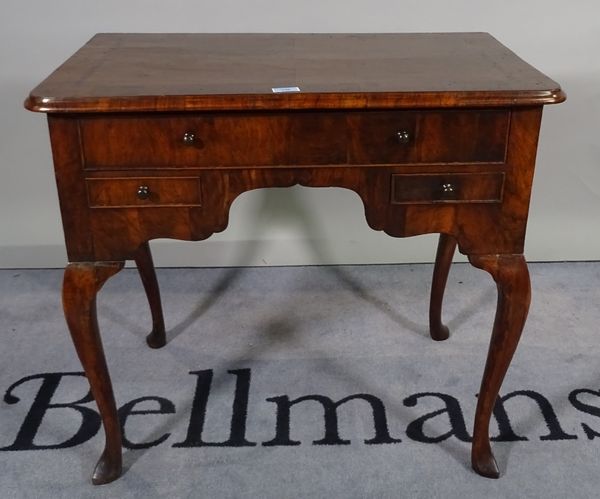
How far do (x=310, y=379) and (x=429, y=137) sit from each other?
0.72 metres

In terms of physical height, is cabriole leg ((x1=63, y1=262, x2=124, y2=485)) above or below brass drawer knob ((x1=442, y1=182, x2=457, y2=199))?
below

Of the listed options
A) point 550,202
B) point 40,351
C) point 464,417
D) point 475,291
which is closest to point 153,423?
point 40,351

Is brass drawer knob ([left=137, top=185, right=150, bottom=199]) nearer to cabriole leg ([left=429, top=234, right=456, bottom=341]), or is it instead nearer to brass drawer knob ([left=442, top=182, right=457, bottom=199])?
brass drawer knob ([left=442, top=182, right=457, bottom=199])

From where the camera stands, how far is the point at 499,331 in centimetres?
136

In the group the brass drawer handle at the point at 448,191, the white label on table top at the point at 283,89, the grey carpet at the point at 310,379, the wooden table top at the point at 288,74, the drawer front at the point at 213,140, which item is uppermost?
the white label on table top at the point at 283,89

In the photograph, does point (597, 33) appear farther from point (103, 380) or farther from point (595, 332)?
point (103, 380)

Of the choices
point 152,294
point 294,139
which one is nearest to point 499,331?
point 294,139

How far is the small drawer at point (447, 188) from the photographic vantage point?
125 cm

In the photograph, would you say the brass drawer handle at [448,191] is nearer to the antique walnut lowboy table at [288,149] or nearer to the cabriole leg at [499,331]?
the antique walnut lowboy table at [288,149]

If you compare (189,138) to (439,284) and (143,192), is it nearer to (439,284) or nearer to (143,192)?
(143,192)

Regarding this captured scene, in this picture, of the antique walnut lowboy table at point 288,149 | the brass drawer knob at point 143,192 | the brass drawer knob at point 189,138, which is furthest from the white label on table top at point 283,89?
the brass drawer knob at point 143,192

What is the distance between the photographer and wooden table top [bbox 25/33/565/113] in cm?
117

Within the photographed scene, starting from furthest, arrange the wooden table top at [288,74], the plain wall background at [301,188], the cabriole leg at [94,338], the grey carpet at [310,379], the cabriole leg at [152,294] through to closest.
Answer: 1. the plain wall background at [301,188]
2. the cabriole leg at [152,294]
3. the grey carpet at [310,379]
4. the cabriole leg at [94,338]
5. the wooden table top at [288,74]

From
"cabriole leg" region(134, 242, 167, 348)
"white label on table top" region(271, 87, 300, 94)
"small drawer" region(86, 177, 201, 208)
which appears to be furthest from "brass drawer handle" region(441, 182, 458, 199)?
"cabriole leg" region(134, 242, 167, 348)
